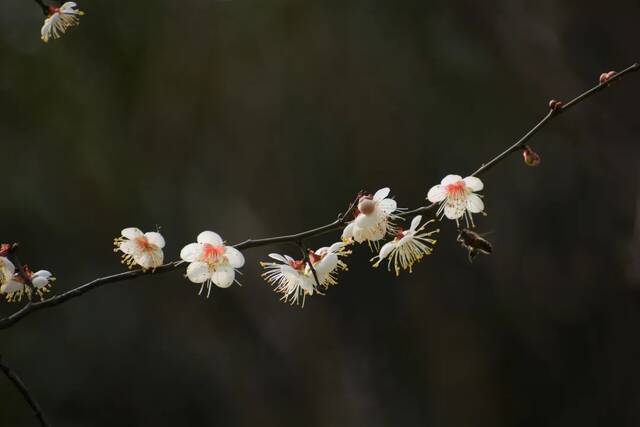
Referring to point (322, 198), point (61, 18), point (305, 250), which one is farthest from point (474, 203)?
point (322, 198)

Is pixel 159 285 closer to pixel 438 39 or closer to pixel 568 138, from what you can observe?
pixel 438 39

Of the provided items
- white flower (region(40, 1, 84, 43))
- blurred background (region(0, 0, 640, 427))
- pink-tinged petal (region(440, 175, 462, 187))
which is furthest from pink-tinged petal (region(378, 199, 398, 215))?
blurred background (region(0, 0, 640, 427))

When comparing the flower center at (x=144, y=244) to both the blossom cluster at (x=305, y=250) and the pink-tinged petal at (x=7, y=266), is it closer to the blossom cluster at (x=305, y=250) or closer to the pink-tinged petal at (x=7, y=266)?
the blossom cluster at (x=305, y=250)

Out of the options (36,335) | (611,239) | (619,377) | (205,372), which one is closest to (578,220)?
(611,239)

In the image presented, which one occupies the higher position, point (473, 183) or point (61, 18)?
point (61, 18)

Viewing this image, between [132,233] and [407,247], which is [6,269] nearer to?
[132,233]
